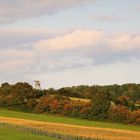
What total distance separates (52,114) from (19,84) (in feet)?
49.4

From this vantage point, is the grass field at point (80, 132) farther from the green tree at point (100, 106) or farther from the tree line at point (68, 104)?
the green tree at point (100, 106)

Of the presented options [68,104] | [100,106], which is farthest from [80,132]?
[68,104]

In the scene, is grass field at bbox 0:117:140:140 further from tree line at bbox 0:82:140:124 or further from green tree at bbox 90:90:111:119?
green tree at bbox 90:90:111:119

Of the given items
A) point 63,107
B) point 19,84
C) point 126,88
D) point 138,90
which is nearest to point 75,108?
point 63,107

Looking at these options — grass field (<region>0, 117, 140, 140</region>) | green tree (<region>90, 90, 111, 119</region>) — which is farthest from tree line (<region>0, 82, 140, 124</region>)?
grass field (<region>0, 117, 140, 140</region>)

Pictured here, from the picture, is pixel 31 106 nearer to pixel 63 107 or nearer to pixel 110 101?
pixel 63 107

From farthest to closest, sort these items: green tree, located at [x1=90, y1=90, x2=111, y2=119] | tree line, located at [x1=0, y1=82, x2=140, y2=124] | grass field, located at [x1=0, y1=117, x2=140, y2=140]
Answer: green tree, located at [x1=90, y1=90, x2=111, y2=119], tree line, located at [x1=0, y1=82, x2=140, y2=124], grass field, located at [x1=0, y1=117, x2=140, y2=140]

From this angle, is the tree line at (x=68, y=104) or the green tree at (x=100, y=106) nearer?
the tree line at (x=68, y=104)

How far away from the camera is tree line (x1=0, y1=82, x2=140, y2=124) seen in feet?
354

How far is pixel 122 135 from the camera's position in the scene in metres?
75.5

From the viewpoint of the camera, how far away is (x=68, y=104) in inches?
4471

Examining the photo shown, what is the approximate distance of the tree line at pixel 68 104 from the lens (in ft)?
354

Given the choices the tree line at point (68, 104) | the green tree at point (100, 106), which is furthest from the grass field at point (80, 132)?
the green tree at point (100, 106)

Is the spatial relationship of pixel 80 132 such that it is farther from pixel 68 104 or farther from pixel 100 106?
pixel 68 104
